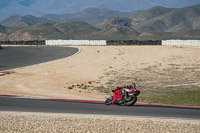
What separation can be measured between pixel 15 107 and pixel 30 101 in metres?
1.33

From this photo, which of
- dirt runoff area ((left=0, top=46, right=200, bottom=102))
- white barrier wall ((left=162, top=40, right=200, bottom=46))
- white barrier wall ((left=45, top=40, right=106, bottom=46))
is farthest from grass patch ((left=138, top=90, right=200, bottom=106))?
white barrier wall ((left=45, top=40, right=106, bottom=46))

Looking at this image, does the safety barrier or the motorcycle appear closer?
the motorcycle

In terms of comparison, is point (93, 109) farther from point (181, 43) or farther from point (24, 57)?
point (181, 43)

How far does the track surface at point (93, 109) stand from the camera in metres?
12.4

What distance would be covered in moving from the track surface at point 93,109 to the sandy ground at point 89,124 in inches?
28.3

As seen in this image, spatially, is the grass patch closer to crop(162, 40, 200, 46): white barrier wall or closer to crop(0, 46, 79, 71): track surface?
crop(0, 46, 79, 71): track surface

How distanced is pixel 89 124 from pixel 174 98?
30.7 ft

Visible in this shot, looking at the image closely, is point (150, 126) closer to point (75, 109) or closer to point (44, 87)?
point (75, 109)

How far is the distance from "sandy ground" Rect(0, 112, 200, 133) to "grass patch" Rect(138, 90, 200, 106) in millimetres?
6146

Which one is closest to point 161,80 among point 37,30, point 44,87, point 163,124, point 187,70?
point 187,70

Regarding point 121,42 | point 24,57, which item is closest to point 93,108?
point 24,57

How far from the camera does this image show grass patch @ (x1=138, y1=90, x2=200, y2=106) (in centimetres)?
1753

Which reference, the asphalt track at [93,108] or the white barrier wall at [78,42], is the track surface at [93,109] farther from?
the white barrier wall at [78,42]

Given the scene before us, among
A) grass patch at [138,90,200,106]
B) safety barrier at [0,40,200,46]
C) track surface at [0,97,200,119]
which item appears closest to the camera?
track surface at [0,97,200,119]
